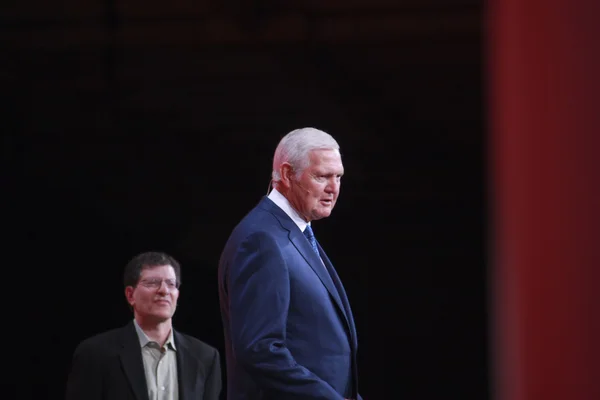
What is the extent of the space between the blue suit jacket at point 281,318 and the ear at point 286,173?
5cm

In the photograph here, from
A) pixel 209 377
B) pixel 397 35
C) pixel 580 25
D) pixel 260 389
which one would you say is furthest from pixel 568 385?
pixel 397 35

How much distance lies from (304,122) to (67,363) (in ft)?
5.72

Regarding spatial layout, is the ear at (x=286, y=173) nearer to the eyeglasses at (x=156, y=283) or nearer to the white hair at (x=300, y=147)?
the white hair at (x=300, y=147)

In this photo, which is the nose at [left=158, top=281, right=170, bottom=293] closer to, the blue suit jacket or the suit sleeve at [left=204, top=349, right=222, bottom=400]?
the suit sleeve at [left=204, top=349, right=222, bottom=400]

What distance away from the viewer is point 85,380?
2.47 m

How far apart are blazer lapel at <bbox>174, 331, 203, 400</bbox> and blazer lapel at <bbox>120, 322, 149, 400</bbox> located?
0.30ft

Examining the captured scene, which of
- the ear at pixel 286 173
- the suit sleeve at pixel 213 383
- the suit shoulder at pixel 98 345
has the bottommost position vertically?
the suit sleeve at pixel 213 383

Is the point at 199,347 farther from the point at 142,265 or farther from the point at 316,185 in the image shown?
the point at 316,185

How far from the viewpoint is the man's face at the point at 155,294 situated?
260 cm

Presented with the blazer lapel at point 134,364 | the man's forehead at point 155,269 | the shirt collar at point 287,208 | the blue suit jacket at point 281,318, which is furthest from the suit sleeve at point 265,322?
the man's forehead at point 155,269

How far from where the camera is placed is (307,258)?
165 cm

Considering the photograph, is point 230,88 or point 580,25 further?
point 230,88

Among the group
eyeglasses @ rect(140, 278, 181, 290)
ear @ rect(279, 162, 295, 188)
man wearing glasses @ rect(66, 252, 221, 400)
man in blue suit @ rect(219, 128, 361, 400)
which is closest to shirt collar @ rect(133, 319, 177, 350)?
man wearing glasses @ rect(66, 252, 221, 400)

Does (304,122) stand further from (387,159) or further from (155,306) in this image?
(155,306)
